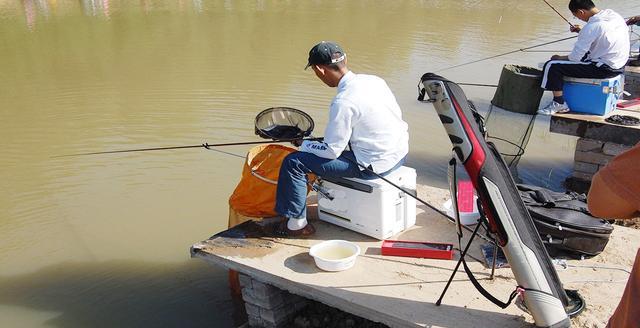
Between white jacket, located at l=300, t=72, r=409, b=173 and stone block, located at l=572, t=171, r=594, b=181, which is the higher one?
white jacket, located at l=300, t=72, r=409, b=173

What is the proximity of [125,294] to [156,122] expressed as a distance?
3988 millimetres

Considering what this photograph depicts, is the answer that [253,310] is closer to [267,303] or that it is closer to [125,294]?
[267,303]

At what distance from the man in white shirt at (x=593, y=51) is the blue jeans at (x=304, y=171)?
2807 millimetres

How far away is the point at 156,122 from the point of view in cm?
814

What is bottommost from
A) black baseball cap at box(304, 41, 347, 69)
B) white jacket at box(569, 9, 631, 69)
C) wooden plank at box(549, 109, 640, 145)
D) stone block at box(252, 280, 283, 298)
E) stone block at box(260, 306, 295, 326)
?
stone block at box(260, 306, 295, 326)

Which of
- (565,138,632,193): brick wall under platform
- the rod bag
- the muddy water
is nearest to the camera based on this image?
the rod bag

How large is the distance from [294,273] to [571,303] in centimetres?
147

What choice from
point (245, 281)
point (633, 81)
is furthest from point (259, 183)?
point (633, 81)

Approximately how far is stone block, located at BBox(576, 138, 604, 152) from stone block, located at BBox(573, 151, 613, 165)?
1.6 inches

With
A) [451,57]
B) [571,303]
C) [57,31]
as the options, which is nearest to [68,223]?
[571,303]

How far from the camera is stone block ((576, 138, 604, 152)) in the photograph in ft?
19.8

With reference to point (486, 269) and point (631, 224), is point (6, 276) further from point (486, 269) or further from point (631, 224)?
point (631, 224)

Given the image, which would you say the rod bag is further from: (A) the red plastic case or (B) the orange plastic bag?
(B) the orange plastic bag

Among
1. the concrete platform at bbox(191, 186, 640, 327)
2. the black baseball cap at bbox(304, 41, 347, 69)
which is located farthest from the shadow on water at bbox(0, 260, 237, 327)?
the black baseball cap at bbox(304, 41, 347, 69)
